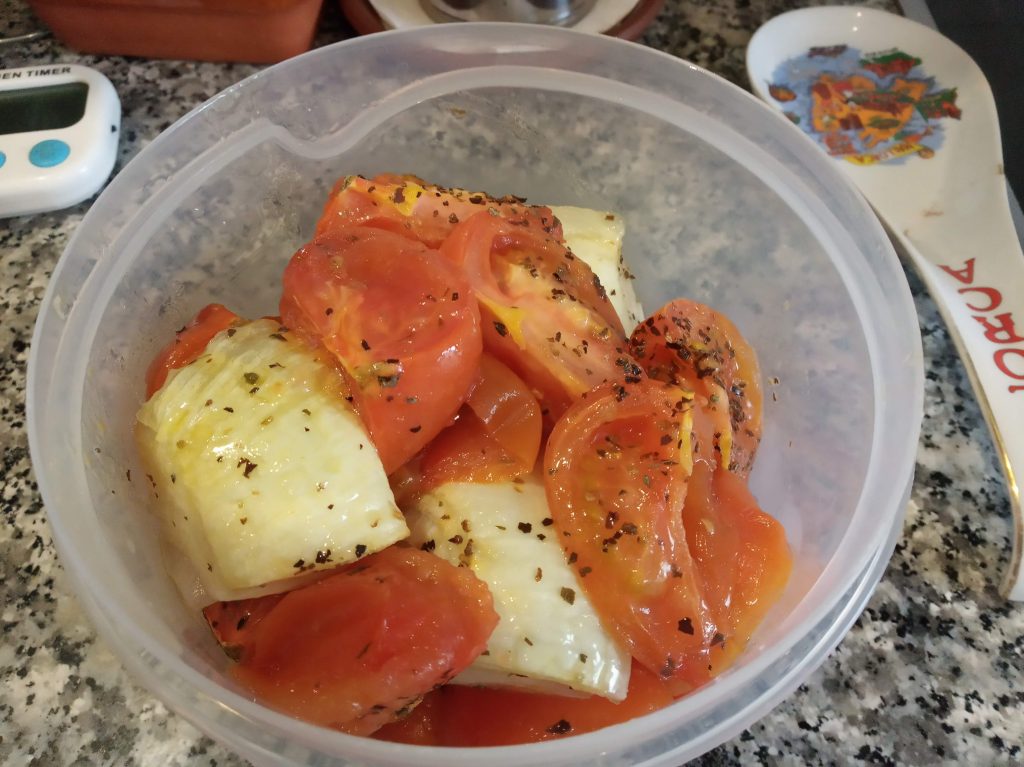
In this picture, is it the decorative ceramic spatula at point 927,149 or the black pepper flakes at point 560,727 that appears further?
the decorative ceramic spatula at point 927,149

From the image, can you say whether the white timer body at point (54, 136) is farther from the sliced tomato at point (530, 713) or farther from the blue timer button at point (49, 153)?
the sliced tomato at point (530, 713)

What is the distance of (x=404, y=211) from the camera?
0.72 m

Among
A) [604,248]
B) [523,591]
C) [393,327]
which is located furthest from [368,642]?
[604,248]

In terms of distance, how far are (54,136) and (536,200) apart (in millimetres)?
550

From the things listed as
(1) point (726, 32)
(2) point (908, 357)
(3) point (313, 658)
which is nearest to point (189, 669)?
(3) point (313, 658)

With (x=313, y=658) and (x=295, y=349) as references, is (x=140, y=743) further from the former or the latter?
(x=295, y=349)

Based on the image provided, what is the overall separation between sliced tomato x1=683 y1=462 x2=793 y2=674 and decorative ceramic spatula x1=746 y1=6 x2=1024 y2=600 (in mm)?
305

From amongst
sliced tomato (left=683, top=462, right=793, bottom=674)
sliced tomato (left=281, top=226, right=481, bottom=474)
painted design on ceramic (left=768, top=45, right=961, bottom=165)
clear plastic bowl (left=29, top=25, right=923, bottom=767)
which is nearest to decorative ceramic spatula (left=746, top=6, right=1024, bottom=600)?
painted design on ceramic (left=768, top=45, right=961, bottom=165)

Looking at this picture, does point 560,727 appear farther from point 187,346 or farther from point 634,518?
point 187,346

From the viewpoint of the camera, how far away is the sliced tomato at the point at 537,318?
671 mm

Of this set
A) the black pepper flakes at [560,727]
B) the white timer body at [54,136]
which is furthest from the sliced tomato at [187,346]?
the black pepper flakes at [560,727]

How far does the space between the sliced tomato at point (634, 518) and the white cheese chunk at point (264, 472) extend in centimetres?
13

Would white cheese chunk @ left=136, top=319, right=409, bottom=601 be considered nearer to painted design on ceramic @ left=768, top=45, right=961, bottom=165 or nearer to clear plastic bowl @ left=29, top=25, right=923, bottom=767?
clear plastic bowl @ left=29, top=25, right=923, bottom=767

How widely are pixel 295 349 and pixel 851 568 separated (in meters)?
0.46
